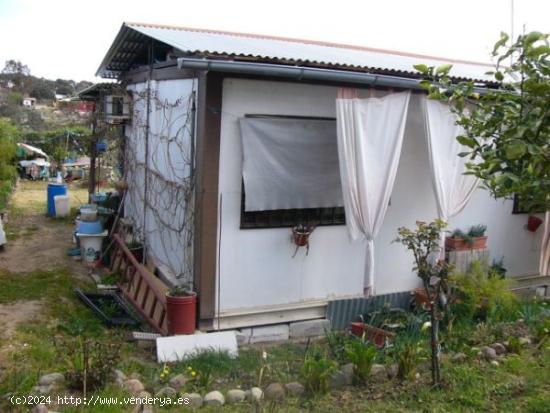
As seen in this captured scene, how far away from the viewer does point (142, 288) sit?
292 inches

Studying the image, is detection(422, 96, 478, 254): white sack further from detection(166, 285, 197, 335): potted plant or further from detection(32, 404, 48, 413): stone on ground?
detection(32, 404, 48, 413): stone on ground

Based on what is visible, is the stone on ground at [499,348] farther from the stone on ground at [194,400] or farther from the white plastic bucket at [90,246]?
the white plastic bucket at [90,246]

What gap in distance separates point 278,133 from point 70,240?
273 inches

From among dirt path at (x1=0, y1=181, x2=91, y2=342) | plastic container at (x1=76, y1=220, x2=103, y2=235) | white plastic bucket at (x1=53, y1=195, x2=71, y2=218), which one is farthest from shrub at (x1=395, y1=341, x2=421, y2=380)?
white plastic bucket at (x1=53, y1=195, x2=71, y2=218)

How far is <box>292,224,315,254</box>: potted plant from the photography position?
21.7 ft

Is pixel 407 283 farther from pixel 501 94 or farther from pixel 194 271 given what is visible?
pixel 501 94

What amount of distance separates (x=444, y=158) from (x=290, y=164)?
2.12 meters

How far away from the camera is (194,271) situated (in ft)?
21.1

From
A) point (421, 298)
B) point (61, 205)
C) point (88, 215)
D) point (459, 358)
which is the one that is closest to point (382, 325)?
point (421, 298)

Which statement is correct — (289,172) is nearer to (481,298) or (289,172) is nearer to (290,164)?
(290,164)

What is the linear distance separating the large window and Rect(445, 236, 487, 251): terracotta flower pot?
1909mm

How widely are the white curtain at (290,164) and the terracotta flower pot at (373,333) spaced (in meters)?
1.57

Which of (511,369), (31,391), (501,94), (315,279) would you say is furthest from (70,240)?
(501,94)

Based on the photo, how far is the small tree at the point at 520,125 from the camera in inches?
122
